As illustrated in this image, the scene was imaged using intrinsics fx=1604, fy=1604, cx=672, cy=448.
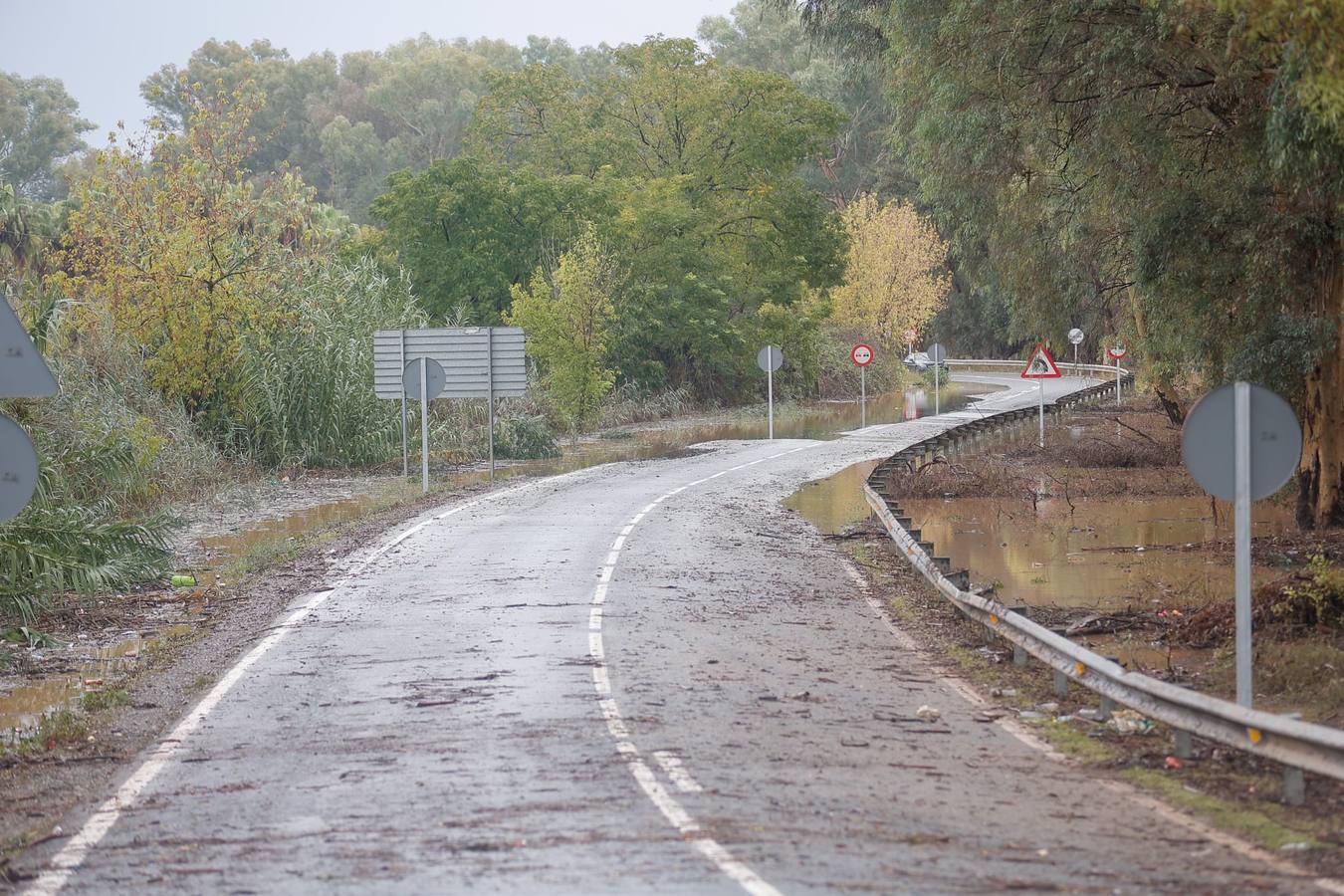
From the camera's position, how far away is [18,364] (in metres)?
9.70

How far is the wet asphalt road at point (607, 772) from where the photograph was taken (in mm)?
7453

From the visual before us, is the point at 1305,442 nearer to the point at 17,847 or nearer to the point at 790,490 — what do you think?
the point at 790,490

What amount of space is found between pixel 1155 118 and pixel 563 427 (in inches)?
1238

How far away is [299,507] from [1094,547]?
14.9 metres

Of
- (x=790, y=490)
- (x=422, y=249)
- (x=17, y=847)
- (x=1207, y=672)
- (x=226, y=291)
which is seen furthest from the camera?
(x=422, y=249)

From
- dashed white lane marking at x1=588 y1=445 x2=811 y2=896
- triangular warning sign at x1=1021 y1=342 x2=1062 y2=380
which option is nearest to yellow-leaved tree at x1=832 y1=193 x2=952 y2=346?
triangular warning sign at x1=1021 y1=342 x2=1062 y2=380

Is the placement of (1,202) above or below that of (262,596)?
above

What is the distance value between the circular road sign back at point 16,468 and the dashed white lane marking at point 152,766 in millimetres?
1777

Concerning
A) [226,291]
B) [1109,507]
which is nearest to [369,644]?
[1109,507]

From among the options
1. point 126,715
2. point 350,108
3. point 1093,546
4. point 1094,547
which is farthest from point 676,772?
point 350,108

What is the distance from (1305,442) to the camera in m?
21.8

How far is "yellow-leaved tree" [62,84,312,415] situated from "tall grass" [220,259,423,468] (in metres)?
0.65

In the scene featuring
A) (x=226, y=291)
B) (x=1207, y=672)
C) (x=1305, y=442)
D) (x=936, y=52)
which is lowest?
(x=1207, y=672)

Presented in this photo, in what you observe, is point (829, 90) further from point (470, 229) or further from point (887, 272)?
point (470, 229)
